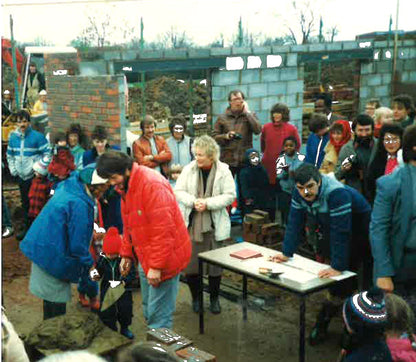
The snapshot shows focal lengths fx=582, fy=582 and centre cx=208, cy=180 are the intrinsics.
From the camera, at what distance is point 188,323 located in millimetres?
5812

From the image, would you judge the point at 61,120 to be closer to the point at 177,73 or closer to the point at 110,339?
the point at 177,73

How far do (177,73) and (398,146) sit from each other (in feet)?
16.3

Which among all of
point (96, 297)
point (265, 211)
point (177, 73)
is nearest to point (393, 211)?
point (96, 297)

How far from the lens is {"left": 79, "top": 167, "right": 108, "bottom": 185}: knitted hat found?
176 inches

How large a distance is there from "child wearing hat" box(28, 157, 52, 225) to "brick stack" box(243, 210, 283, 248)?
2.73 meters

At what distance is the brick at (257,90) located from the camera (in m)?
10.1

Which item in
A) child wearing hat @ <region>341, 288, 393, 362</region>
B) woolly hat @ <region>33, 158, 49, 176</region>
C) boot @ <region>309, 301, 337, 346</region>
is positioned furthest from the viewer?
woolly hat @ <region>33, 158, 49, 176</region>

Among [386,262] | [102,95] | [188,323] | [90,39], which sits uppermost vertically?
[90,39]

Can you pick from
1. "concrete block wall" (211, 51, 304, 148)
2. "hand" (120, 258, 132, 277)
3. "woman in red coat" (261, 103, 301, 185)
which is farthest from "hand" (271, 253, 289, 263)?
"concrete block wall" (211, 51, 304, 148)

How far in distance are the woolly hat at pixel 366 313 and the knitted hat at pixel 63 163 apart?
179 inches

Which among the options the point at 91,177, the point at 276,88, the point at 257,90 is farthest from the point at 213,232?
the point at 276,88

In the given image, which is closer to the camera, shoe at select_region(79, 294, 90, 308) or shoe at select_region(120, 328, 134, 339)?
shoe at select_region(120, 328, 134, 339)

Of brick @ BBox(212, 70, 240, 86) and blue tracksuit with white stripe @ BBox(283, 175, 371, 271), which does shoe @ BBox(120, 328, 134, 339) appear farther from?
brick @ BBox(212, 70, 240, 86)

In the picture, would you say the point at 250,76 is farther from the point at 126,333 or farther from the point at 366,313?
the point at 366,313
